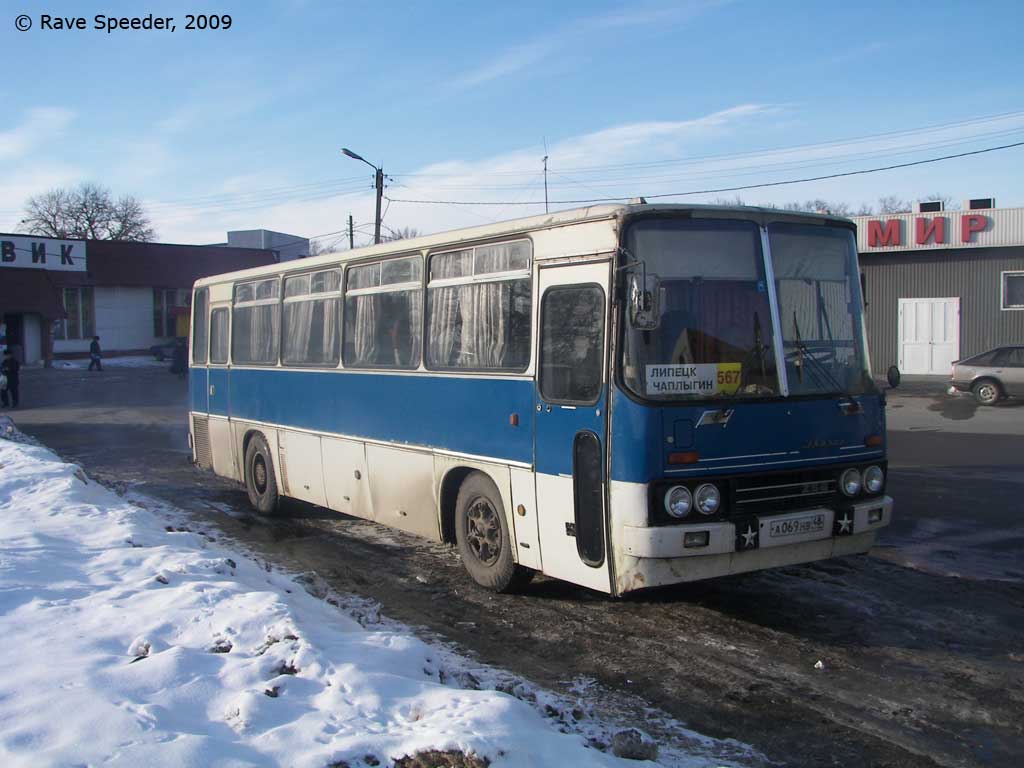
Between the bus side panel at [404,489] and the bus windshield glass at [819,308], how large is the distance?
3432mm

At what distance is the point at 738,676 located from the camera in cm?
580

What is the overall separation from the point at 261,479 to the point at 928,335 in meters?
26.3

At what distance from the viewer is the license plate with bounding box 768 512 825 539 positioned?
6.45 meters

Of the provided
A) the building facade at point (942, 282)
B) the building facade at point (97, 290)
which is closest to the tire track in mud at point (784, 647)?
the building facade at point (942, 282)

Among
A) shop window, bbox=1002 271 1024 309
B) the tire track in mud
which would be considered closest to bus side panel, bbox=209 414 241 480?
the tire track in mud

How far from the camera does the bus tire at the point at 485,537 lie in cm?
762

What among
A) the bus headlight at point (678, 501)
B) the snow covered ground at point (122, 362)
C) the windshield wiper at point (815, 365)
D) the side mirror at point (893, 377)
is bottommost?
the bus headlight at point (678, 501)

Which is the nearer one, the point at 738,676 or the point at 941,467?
the point at 738,676

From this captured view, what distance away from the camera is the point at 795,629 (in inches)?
265

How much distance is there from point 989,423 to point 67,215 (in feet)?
262

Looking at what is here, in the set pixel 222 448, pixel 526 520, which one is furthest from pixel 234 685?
pixel 222 448

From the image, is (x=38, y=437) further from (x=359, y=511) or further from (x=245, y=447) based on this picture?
(x=359, y=511)

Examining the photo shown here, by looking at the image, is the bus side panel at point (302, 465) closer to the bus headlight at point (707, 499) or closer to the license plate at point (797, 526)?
the bus headlight at point (707, 499)

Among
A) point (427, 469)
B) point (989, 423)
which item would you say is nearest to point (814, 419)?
point (427, 469)
